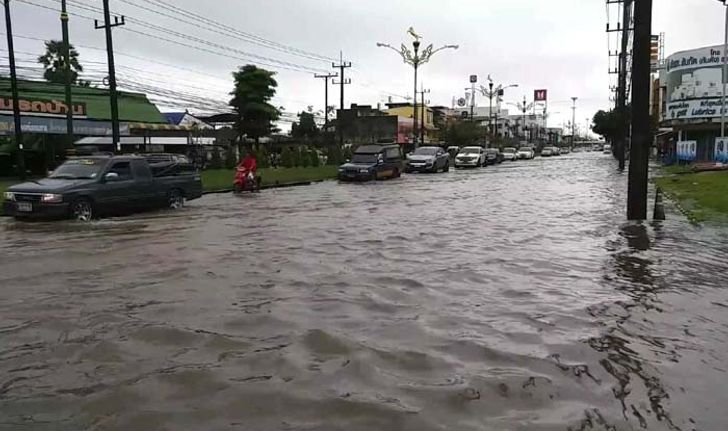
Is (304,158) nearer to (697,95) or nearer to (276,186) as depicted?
(276,186)

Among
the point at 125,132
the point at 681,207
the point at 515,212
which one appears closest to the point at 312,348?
the point at 515,212

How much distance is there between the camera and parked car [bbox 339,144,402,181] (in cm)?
3247

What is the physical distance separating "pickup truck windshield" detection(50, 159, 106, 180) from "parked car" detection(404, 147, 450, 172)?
86.9 feet

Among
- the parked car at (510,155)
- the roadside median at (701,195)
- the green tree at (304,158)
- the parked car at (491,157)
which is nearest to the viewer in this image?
the roadside median at (701,195)

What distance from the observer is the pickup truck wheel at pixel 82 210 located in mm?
14852

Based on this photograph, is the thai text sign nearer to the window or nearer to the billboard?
the window

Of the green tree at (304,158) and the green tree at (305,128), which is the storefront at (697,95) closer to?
the green tree at (304,158)

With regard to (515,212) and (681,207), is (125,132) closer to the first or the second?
(515,212)

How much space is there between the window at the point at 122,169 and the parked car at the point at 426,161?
84.8 feet

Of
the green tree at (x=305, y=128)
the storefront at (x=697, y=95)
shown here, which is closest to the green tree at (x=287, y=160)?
the storefront at (x=697, y=95)

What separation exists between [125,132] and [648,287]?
35876 millimetres

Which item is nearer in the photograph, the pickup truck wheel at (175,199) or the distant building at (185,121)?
the pickup truck wheel at (175,199)

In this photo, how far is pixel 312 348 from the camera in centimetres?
586

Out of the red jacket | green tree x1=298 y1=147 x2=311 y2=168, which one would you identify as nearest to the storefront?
green tree x1=298 y1=147 x2=311 y2=168
